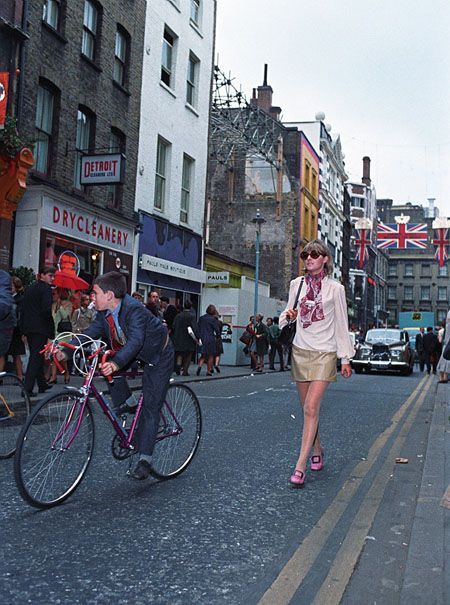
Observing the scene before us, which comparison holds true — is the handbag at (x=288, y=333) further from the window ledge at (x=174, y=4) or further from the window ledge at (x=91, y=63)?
the window ledge at (x=174, y=4)

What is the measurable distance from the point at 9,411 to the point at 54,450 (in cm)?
151

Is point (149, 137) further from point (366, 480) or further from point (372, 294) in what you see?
point (372, 294)

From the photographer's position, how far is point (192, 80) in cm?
2495

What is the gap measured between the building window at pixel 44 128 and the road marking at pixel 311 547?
11723 mm

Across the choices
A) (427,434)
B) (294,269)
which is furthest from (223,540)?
(294,269)

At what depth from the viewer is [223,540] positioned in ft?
13.0

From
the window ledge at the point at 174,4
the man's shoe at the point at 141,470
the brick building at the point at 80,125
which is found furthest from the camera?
the window ledge at the point at 174,4

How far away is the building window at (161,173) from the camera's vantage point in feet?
72.7

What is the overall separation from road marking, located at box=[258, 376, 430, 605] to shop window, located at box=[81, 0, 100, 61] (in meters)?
14.6

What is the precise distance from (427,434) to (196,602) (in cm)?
587

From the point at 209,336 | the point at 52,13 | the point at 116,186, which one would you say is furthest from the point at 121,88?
the point at 209,336

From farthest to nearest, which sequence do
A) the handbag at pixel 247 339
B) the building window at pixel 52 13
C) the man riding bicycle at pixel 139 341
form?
the handbag at pixel 247 339 < the building window at pixel 52 13 < the man riding bicycle at pixel 139 341

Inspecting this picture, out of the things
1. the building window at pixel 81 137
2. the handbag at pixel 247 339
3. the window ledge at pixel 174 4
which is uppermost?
the window ledge at pixel 174 4

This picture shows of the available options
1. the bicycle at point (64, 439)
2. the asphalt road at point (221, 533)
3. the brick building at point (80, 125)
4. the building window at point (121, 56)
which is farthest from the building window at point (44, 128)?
the bicycle at point (64, 439)
